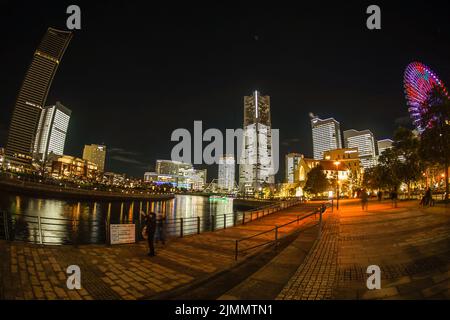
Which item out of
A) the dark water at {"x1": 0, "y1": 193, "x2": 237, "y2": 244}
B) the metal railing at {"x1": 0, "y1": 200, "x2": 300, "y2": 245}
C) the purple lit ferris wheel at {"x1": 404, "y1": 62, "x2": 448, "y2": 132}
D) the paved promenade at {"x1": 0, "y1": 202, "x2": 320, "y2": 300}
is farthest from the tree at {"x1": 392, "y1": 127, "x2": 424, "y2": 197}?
the paved promenade at {"x1": 0, "y1": 202, "x2": 320, "y2": 300}

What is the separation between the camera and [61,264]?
7430 millimetres

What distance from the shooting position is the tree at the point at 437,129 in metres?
22.3

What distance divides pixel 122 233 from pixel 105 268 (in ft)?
12.8

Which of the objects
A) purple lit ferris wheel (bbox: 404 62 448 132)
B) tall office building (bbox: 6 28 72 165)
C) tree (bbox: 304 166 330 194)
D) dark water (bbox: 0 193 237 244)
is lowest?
dark water (bbox: 0 193 237 244)

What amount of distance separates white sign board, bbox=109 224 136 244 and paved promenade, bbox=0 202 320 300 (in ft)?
1.74

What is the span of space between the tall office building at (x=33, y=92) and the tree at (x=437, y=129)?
671ft

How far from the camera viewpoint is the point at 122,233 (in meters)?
11.2

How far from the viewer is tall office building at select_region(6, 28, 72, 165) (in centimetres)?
16038

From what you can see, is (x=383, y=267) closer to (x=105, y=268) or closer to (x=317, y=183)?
(x=105, y=268)

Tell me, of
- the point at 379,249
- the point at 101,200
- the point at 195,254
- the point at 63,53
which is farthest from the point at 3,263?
the point at 63,53

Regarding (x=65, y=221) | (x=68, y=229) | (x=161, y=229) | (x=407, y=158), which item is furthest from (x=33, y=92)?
(x=407, y=158)

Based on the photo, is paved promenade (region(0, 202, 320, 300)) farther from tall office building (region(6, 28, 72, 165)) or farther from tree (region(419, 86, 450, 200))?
tall office building (region(6, 28, 72, 165))

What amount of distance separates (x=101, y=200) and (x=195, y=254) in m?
82.8

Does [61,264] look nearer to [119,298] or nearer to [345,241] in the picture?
[119,298]
